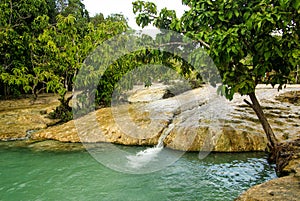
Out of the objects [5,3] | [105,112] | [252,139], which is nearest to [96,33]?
[105,112]

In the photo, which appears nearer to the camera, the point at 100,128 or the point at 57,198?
the point at 57,198

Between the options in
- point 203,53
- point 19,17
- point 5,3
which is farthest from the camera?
point 19,17

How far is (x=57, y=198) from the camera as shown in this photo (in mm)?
4719

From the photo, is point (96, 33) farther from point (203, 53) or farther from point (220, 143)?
point (203, 53)

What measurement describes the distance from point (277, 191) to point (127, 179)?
2934mm

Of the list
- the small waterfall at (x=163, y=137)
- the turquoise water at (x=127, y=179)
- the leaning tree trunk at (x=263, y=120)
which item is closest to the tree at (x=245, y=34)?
the leaning tree trunk at (x=263, y=120)

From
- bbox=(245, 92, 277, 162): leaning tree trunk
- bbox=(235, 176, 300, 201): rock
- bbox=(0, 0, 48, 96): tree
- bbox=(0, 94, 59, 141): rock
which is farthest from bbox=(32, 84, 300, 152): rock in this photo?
bbox=(0, 0, 48, 96): tree

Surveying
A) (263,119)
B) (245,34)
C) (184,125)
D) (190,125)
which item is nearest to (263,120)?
(263,119)

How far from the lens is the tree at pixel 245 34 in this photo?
406 centimetres

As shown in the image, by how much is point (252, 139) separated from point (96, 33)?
24.6 ft

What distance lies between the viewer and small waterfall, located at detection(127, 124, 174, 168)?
657 cm

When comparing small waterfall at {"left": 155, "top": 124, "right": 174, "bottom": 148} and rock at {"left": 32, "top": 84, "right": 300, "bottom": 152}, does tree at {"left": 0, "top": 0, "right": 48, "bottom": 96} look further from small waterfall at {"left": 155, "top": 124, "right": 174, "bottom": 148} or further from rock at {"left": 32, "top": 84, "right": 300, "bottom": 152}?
small waterfall at {"left": 155, "top": 124, "right": 174, "bottom": 148}

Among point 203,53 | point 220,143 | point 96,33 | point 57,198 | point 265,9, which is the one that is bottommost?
point 57,198

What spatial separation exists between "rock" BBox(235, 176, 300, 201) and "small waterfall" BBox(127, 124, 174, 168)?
3.22 meters
